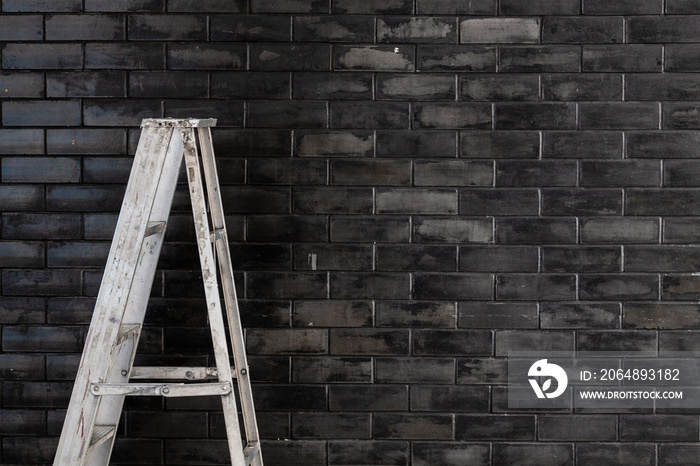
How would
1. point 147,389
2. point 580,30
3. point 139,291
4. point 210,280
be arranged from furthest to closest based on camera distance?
point 580,30 < point 139,291 < point 210,280 < point 147,389

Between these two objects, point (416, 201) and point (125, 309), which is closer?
point (125, 309)

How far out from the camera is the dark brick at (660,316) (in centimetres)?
260

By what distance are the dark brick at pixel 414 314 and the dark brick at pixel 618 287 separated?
58 centimetres

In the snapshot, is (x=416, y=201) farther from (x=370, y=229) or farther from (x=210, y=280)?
(x=210, y=280)

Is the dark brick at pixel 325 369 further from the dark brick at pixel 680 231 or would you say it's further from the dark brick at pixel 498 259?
the dark brick at pixel 680 231

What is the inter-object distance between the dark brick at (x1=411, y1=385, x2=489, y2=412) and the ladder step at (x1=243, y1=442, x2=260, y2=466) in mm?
691

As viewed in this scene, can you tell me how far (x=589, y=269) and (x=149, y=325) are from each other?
74.5 inches

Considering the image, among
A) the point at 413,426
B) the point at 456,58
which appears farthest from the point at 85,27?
the point at 413,426

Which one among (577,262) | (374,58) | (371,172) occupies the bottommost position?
(577,262)

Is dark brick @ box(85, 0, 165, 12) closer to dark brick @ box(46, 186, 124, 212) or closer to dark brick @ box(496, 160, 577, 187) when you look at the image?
dark brick @ box(46, 186, 124, 212)

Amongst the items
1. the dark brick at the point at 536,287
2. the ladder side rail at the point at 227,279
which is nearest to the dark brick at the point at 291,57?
the ladder side rail at the point at 227,279

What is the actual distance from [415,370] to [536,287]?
0.62 meters

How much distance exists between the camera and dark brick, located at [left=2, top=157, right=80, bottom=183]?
104 inches

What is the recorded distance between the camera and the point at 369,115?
8.53ft
